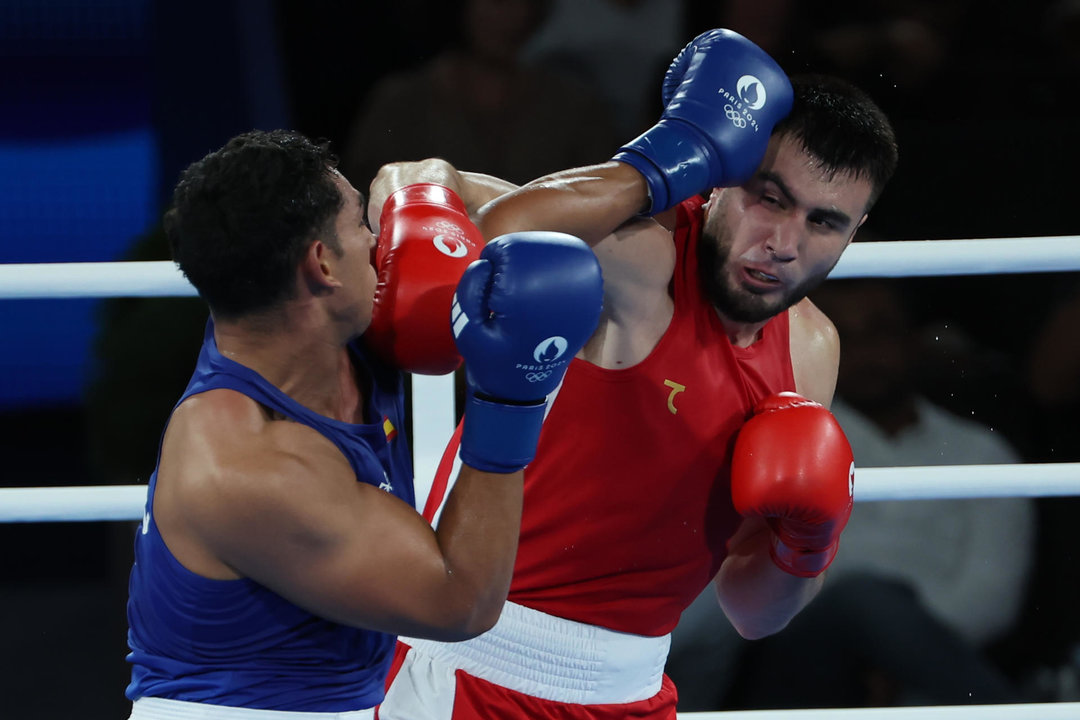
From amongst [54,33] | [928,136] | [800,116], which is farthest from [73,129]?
[800,116]

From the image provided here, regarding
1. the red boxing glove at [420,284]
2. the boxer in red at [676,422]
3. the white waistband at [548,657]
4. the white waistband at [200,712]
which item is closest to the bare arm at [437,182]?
the boxer in red at [676,422]

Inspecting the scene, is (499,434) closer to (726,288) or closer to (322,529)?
(322,529)

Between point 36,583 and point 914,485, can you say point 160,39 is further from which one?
point 914,485

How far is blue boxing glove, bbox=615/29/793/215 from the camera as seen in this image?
165 centimetres

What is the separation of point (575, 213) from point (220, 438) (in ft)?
1.84

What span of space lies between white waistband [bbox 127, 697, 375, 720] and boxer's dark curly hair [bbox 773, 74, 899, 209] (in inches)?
42.9

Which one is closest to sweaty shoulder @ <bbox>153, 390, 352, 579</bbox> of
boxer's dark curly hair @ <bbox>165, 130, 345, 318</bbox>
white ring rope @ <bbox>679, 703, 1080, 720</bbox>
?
boxer's dark curly hair @ <bbox>165, 130, 345, 318</bbox>

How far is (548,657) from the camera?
1.80 metres

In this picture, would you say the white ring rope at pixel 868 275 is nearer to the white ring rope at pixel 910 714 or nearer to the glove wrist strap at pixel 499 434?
the white ring rope at pixel 910 714

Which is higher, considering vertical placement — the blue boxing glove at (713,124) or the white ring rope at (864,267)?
the blue boxing glove at (713,124)

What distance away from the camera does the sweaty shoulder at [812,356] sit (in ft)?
6.64

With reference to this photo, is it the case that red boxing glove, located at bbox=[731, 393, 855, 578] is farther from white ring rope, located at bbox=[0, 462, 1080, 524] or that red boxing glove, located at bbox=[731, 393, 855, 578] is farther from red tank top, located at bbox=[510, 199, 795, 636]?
white ring rope, located at bbox=[0, 462, 1080, 524]

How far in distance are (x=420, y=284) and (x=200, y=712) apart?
0.61 metres

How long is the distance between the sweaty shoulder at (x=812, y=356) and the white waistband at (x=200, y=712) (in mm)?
981
